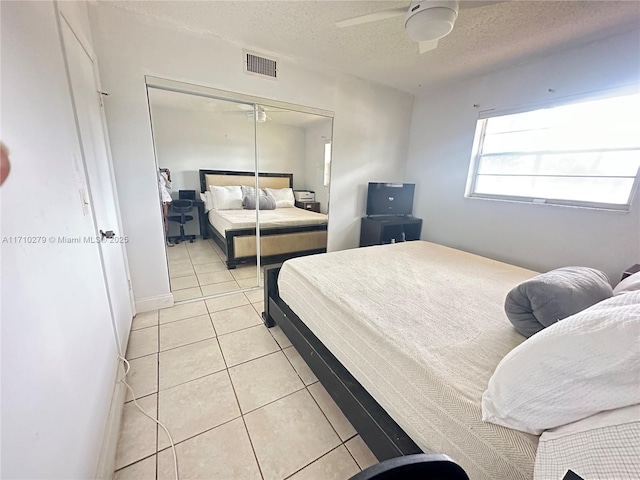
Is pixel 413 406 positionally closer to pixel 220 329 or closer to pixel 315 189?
pixel 220 329

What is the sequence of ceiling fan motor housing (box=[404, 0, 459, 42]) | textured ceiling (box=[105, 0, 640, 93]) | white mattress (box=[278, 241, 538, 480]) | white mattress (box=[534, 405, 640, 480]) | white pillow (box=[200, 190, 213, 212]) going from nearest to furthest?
white mattress (box=[534, 405, 640, 480]), white mattress (box=[278, 241, 538, 480]), ceiling fan motor housing (box=[404, 0, 459, 42]), textured ceiling (box=[105, 0, 640, 93]), white pillow (box=[200, 190, 213, 212])

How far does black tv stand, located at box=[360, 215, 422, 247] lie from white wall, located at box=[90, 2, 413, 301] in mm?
776

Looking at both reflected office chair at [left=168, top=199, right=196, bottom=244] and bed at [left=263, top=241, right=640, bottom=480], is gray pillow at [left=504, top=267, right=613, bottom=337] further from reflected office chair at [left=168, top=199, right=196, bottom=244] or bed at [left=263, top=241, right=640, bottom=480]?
reflected office chair at [left=168, top=199, right=196, bottom=244]

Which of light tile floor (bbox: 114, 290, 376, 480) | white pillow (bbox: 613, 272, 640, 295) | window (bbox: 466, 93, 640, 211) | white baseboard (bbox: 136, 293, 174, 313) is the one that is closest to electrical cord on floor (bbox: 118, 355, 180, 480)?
light tile floor (bbox: 114, 290, 376, 480)

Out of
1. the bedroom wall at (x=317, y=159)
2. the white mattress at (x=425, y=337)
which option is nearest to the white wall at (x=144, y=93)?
the bedroom wall at (x=317, y=159)

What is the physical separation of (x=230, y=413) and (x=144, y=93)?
8.17 feet

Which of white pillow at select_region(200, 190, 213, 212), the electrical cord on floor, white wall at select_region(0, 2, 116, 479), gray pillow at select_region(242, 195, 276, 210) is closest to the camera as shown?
white wall at select_region(0, 2, 116, 479)

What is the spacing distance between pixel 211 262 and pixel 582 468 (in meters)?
3.26

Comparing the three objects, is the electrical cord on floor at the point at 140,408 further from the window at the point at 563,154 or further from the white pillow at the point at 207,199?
the window at the point at 563,154

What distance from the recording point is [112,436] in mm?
1189

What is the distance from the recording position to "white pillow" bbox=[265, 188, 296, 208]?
3.04 m

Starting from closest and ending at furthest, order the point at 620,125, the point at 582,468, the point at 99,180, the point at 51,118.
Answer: the point at 582,468 < the point at 51,118 < the point at 99,180 < the point at 620,125

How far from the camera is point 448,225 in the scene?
333cm

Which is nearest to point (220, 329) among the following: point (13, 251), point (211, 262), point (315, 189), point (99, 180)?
point (211, 262)
